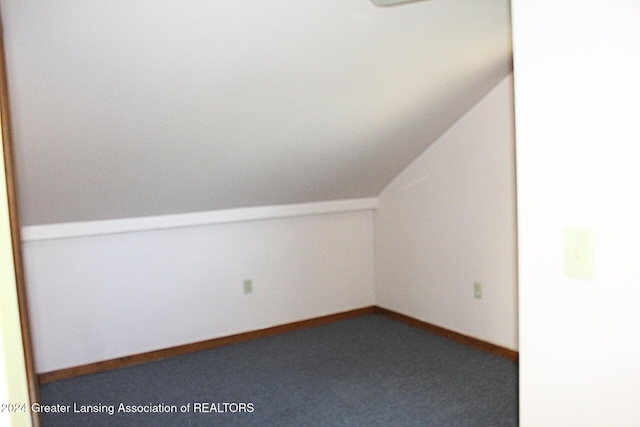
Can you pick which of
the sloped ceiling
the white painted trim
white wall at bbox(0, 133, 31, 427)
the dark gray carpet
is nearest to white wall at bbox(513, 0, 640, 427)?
the sloped ceiling

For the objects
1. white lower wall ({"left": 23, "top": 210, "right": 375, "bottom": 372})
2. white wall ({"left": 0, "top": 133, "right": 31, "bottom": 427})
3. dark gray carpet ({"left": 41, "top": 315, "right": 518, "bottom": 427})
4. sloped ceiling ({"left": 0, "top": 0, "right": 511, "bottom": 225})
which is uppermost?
sloped ceiling ({"left": 0, "top": 0, "right": 511, "bottom": 225})

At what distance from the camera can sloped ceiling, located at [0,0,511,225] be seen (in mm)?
1932

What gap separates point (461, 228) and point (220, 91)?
74.0 inches

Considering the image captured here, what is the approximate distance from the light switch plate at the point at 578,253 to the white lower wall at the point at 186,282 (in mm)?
2690

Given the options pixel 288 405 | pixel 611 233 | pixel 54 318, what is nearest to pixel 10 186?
pixel 611 233

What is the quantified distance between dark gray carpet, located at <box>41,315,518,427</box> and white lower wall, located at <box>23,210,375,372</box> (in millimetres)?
197

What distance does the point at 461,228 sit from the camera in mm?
3547

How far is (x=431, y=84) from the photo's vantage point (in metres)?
2.92

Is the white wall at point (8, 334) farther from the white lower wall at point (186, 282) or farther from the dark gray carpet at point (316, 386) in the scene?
the white lower wall at point (186, 282)

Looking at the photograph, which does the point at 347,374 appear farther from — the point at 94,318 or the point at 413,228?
the point at 94,318

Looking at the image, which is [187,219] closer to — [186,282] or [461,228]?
[186,282]

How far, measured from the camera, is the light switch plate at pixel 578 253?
1214mm

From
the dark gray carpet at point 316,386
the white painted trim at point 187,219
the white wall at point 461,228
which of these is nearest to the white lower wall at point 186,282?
the white painted trim at point 187,219

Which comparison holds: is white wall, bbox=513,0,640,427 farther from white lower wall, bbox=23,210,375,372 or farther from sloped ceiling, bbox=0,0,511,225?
white lower wall, bbox=23,210,375,372
